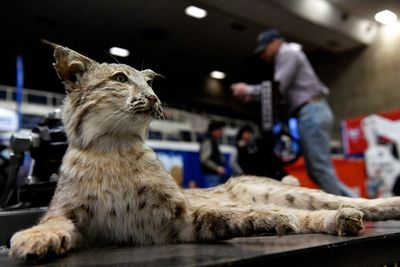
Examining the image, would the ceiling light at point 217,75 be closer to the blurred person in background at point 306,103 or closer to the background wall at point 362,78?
the blurred person in background at point 306,103

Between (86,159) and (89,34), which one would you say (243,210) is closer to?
(86,159)

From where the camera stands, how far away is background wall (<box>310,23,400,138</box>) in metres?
6.49

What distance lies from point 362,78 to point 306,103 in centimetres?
495

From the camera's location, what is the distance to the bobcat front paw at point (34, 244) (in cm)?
96

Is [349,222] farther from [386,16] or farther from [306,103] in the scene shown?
[386,16]

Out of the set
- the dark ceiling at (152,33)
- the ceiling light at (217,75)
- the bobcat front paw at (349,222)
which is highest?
the ceiling light at (217,75)

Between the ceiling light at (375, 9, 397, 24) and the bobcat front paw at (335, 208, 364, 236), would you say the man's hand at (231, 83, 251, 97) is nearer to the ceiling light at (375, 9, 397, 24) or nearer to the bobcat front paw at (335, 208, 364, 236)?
the ceiling light at (375, 9, 397, 24)

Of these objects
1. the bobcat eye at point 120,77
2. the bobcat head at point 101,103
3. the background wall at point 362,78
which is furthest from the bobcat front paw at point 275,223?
the background wall at point 362,78

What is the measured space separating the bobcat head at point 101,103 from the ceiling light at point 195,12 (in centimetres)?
163

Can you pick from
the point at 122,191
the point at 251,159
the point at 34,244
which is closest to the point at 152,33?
the point at 251,159

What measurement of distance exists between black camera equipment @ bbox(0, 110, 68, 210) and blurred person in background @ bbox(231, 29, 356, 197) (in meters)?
1.47

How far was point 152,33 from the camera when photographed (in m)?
3.00

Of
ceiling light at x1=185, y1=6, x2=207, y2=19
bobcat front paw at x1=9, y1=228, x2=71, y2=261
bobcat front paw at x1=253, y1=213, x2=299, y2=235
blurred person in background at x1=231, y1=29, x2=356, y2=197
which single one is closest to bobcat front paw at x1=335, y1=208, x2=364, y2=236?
bobcat front paw at x1=253, y1=213, x2=299, y2=235

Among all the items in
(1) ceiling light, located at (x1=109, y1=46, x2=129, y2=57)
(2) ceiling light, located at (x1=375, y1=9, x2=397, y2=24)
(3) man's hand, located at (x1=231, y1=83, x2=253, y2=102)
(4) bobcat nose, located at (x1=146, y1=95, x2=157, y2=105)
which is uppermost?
(2) ceiling light, located at (x1=375, y1=9, x2=397, y2=24)
